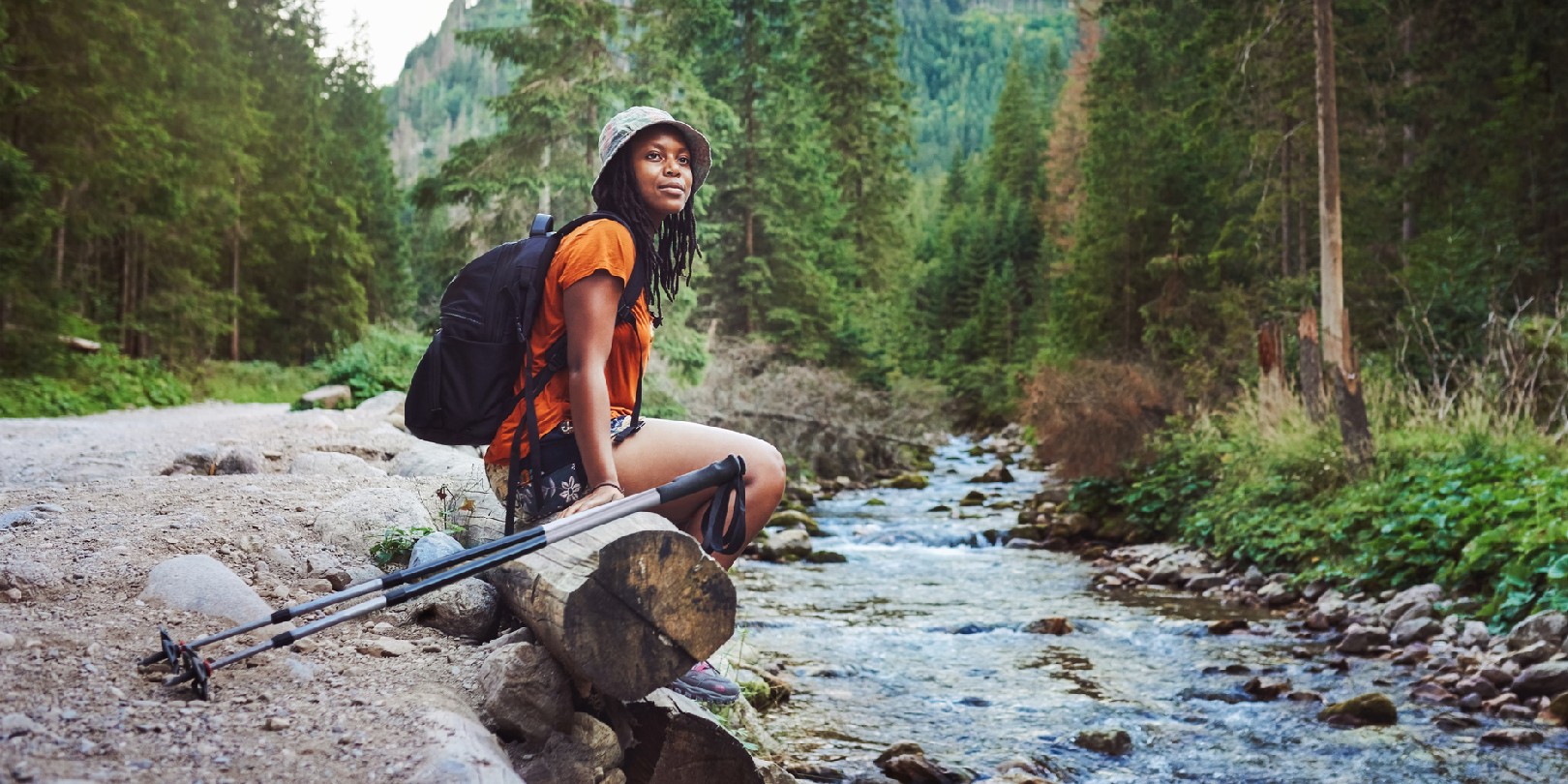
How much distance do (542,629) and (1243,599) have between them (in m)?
8.24

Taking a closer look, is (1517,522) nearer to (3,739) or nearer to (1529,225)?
(3,739)

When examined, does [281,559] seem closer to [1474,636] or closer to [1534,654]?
[1534,654]

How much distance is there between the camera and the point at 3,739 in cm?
226

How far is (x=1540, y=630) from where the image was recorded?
22.0 ft

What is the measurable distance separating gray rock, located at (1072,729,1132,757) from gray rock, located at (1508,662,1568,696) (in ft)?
7.75

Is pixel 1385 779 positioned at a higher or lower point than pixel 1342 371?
lower

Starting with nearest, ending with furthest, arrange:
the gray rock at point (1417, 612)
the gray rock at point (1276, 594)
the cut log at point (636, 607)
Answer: the cut log at point (636, 607), the gray rock at point (1417, 612), the gray rock at point (1276, 594)

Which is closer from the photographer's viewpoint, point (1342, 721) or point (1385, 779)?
point (1385, 779)

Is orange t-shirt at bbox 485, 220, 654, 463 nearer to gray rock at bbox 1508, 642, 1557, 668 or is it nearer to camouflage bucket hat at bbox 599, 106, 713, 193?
camouflage bucket hat at bbox 599, 106, 713, 193

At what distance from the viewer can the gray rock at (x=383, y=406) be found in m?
12.1

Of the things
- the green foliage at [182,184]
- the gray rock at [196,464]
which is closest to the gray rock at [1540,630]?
the gray rock at [196,464]

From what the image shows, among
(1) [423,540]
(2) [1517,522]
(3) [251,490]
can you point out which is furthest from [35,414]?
(2) [1517,522]

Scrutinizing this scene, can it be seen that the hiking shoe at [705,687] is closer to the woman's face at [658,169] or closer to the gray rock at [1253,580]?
the woman's face at [658,169]

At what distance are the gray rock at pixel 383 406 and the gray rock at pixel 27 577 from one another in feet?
28.3
